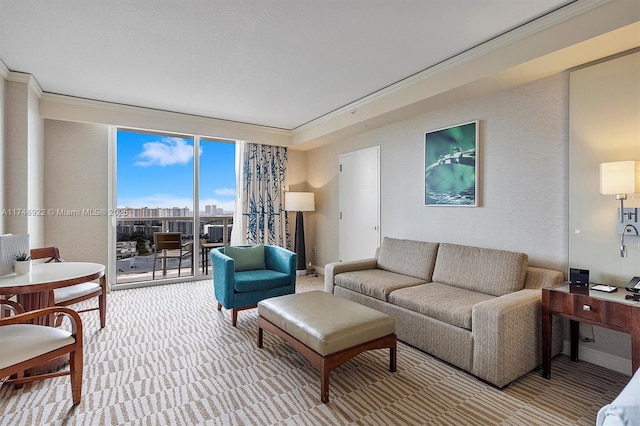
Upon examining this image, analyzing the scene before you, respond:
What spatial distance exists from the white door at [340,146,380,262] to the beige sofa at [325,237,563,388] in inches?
34.8

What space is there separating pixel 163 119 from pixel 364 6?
11.9ft

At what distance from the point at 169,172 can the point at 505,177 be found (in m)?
4.77

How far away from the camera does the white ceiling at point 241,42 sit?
2254 mm

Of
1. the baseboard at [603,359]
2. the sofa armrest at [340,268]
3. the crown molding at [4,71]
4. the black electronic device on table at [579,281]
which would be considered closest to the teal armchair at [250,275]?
the sofa armrest at [340,268]

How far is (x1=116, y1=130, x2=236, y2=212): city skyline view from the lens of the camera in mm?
4871

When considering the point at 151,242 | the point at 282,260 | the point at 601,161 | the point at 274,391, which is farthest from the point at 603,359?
the point at 151,242

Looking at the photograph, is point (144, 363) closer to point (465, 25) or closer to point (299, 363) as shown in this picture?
point (299, 363)

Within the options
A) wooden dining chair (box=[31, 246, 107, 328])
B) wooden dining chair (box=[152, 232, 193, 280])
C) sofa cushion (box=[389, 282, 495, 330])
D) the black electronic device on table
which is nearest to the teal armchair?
wooden dining chair (box=[31, 246, 107, 328])

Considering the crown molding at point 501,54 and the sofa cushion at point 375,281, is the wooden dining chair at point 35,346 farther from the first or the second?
the crown molding at point 501,54

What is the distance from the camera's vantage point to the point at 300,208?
5.58 meters

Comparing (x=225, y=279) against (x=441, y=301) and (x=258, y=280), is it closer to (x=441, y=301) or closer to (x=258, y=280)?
(x=258, y=280)

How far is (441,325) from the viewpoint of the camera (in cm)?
254

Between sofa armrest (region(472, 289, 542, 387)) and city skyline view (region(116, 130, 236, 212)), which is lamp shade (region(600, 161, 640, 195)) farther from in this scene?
city skyline view (region(116, 130, 236, 212))

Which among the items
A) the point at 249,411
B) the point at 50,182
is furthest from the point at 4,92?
the point at 249,411
